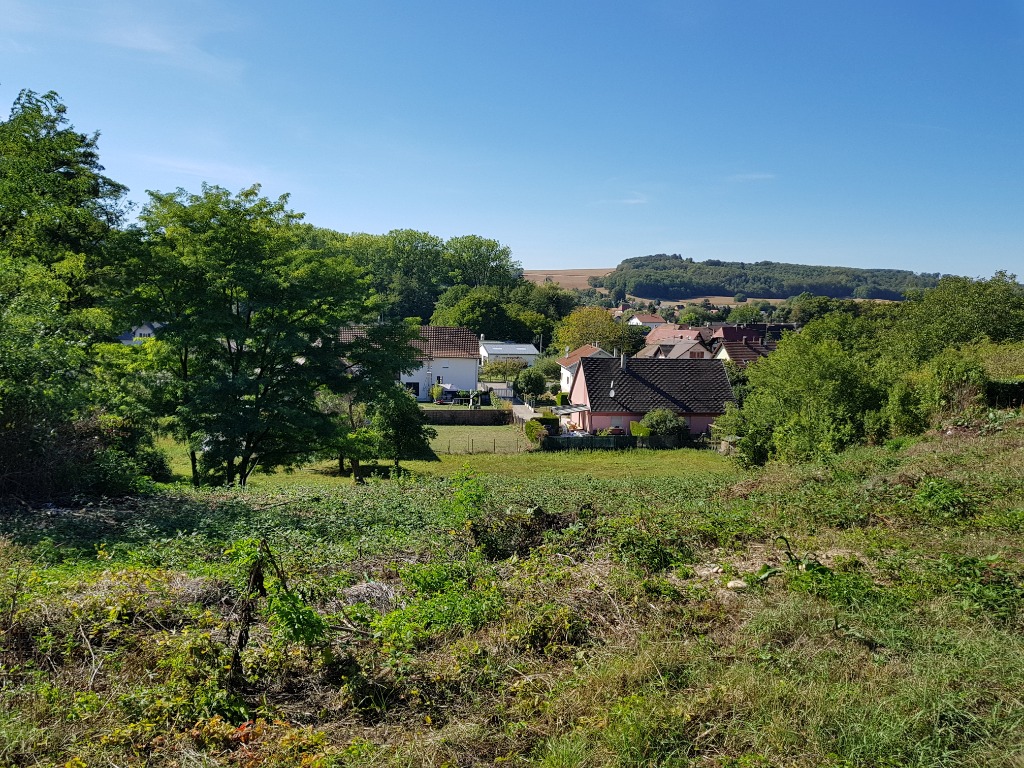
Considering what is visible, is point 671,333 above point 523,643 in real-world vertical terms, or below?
above

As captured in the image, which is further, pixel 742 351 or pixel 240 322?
pixel 742 351

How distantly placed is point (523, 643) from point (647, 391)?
36219 millimetres

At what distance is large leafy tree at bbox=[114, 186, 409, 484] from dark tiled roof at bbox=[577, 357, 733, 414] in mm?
22464

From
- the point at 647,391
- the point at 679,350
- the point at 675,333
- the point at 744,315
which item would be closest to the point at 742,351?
the point at 679,350

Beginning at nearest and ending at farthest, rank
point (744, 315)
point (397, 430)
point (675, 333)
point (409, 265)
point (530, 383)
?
point (397, 430), point (530, 383), point (675, 333), point (409, 265), point (744, 315)

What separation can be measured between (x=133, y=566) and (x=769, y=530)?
774 cm

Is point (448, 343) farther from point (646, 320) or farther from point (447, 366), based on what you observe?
point (646, 320)

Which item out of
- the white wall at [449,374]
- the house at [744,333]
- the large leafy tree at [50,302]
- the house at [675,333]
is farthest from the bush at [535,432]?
the house at [675,333]

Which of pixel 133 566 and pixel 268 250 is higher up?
pixel 268 250

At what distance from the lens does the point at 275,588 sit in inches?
203

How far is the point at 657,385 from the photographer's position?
40844 mm

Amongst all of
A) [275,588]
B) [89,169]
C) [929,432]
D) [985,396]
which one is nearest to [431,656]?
[275,588]

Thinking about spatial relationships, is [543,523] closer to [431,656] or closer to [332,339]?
[431,656]

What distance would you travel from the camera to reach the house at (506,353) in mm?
65938
